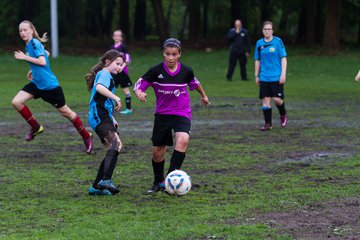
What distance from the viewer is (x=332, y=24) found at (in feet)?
127

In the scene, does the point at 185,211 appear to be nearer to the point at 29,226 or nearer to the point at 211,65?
the point at 29,226

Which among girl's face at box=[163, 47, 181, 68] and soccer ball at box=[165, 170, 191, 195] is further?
girl's face at box=[163, 47, 181, 68]

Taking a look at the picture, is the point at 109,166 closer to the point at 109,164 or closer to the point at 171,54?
the point at 109,164

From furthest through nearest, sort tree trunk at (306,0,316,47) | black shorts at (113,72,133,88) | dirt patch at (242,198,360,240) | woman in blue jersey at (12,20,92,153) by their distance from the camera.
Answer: tree trunk at (306,0,316,47), black shorts at (113,72,133,88), woman in blue jersey at (12,20,92,153), dirt patch at (242,198,360,240)

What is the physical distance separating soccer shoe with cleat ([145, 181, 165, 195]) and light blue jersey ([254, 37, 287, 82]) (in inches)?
240

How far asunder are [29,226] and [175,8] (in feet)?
249

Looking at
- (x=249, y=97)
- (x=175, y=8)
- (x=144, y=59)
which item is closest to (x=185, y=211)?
(x=249, y=97)

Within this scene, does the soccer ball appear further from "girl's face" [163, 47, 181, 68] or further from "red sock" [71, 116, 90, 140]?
"red sock" [71, 116, 90, 140]

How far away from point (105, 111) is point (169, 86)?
0.82m

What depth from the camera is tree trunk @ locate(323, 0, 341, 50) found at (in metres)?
38.7

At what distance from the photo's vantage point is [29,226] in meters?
6.90

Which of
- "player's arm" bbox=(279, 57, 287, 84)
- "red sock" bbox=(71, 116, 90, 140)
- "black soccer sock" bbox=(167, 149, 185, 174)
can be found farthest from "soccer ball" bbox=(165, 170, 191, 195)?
"player's arm" bbox=(279, 57, 287, 84)

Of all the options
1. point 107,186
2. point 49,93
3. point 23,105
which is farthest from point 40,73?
point 107,186

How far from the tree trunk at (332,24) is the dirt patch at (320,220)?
1262 inches
